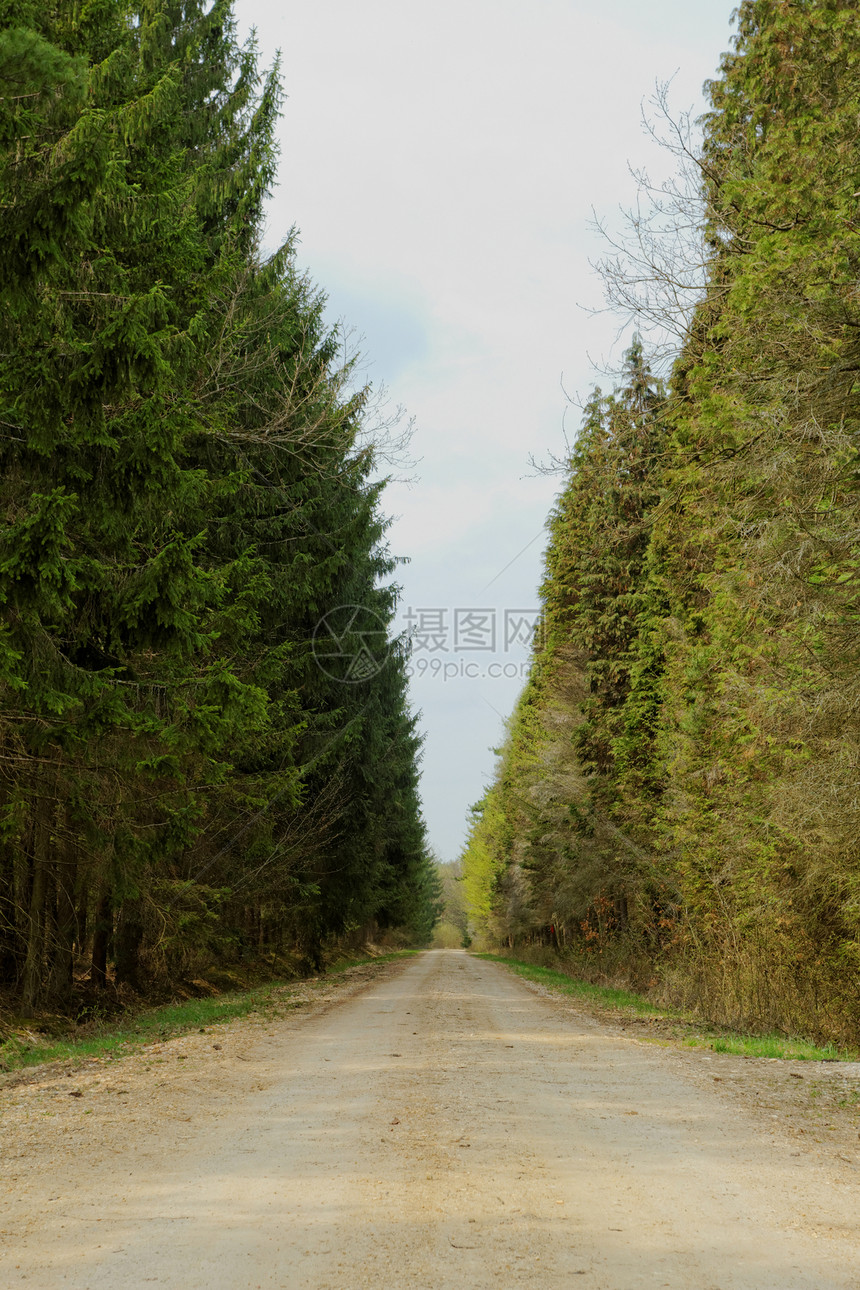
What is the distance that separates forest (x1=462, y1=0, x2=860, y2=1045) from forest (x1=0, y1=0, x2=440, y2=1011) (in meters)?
5.42

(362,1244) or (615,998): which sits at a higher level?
(362,1244)

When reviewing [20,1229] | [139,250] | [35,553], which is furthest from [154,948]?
[20,1229]

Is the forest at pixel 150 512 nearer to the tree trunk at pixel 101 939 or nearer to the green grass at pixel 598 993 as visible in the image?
the tree trunk at pixel 101 939

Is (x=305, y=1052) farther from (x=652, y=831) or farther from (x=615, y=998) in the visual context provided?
(x=652, y=831)

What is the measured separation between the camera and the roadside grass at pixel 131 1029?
9.34 meters

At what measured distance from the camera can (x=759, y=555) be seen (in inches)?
417

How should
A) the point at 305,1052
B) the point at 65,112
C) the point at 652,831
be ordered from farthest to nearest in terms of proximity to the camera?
the point at 652,831 < the point at 305,1052 < the point at 65,112

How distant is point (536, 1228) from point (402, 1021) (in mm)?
9072

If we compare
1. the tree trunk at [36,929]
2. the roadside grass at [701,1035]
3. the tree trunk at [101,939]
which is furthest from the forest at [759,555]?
the tree trunk at [101,939]

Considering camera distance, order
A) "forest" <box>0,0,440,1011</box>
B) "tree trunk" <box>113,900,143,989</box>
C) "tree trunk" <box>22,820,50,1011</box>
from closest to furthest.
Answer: "forest" <box>0,0,440,1011</box> < "tree trunk" <box>22,820,50,1011</box> < "tree trunk" <box>113,900,143,989</box>

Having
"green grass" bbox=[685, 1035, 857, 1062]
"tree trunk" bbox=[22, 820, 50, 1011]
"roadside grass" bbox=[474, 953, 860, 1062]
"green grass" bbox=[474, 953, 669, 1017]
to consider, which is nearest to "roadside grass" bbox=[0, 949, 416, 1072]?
"tree trunk" bbox=[22, 820, 50, 1011]

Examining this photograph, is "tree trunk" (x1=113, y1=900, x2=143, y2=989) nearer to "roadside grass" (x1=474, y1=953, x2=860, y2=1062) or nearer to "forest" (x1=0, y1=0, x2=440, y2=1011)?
"forest" (x1=0, y1=0, x2=440, y2=1011)

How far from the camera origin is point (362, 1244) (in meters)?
3.85
